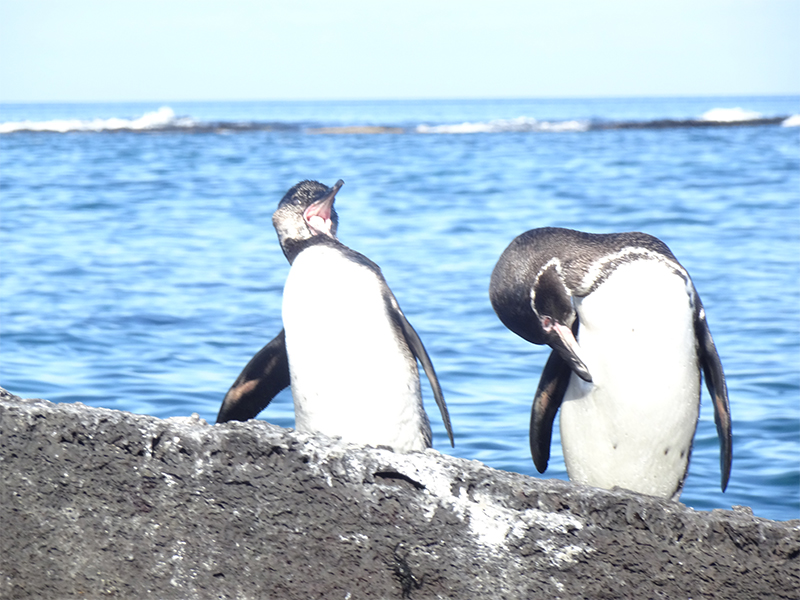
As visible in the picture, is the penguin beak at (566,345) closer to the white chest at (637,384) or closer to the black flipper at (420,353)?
the white chest at (637,384)

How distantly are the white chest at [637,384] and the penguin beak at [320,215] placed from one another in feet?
3.09

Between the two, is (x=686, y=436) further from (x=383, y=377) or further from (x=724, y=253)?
(x=724, y=253)

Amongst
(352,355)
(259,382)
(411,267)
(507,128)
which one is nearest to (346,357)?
(352,355)

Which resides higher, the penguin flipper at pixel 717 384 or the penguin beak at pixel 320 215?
the penguin beak at pixel 320 215

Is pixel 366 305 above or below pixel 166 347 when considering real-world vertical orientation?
above

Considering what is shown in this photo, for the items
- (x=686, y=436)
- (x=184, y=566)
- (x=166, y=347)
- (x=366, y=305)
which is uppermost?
(x=366, y=305)

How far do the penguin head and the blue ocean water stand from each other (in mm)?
1649

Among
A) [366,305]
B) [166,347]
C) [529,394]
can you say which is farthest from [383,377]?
[166,347]

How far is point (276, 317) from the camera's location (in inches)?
272

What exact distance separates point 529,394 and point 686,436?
250 centimetres

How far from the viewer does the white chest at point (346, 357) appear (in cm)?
275

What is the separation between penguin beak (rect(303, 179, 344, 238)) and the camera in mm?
3086

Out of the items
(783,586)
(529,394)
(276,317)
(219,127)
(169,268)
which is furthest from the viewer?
(219,127)

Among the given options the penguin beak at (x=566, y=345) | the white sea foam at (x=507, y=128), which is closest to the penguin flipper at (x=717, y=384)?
the penguin beak at (x=566, y=345)
